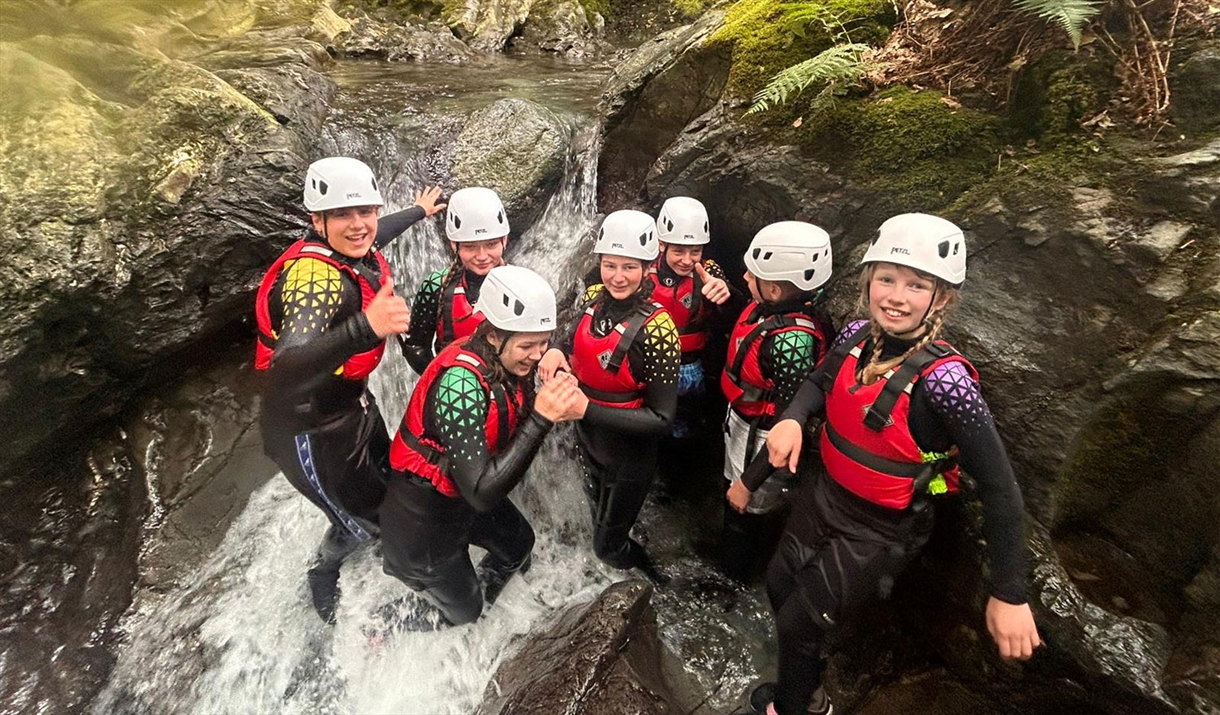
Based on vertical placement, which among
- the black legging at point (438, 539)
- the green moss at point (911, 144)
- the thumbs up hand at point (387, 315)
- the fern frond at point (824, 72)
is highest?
the fern frond at point (824, 72)

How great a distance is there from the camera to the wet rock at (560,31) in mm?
14484

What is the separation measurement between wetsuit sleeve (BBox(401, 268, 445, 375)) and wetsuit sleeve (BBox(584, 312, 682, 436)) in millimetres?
2031

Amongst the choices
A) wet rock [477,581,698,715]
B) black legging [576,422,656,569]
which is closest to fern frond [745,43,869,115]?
black legging [576,422,656,569]

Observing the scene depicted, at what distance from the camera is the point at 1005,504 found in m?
2.85

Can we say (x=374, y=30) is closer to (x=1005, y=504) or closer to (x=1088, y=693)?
(x=1005, y=504)

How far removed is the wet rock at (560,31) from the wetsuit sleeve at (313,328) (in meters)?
12.3

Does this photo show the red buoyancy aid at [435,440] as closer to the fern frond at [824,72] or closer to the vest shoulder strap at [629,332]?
the vest shoulder strap at [629,332]

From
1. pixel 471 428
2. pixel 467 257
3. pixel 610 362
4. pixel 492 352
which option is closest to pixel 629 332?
pixel 610 362

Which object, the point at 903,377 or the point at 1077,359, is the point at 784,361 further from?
the point at 1077,359

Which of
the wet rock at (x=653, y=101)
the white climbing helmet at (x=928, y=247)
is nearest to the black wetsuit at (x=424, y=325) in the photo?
the wet rock at (x=653, y=101)

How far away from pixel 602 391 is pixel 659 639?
251 cm

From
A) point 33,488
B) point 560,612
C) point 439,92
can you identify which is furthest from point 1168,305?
point 439,92

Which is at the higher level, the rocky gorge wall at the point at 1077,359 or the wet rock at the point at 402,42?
the wet rock at the point at 402,42

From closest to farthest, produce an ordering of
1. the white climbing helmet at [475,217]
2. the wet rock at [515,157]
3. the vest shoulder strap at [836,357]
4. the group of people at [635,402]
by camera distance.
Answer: the group of people at [635,402] < the vest shoulder strap at [836,357] < the white climbing helmet at [475,217] < the wet rock at [515,157]
